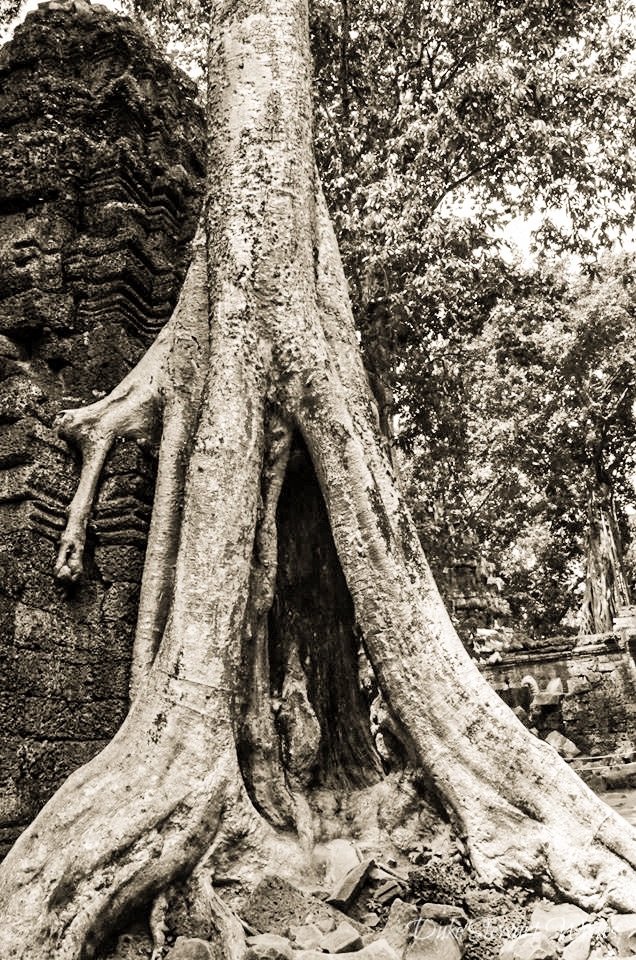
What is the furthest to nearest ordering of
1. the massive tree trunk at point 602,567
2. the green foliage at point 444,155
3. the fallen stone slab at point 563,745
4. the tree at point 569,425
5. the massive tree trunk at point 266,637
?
the massive tree trunk at point 602,567 → the tree at point 569,425 → the fallen stone slab at point 563,745 → the green foliage at point 444,155 → the massive tree trunk at point 266,637

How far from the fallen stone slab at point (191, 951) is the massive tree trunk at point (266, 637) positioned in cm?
6

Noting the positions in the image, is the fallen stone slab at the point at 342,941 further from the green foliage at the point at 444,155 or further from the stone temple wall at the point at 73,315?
the green foliage at the point at 444,155

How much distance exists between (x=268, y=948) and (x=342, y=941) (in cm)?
22

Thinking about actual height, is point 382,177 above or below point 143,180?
above

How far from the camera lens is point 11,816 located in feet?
8.68

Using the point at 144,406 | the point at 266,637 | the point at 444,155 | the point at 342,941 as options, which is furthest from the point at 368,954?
the point at 444,155

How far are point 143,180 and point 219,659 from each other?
2.26 meters

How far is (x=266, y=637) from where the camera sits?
10.1 ft

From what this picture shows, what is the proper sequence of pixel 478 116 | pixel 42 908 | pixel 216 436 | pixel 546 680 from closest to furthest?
1. pixel 42 908
2. pixel 216 436
3. pixel 478 116
4. pixel 546 680

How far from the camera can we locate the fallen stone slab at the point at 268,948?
2.21 m

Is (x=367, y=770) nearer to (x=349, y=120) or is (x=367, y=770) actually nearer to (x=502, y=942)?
(x=502, y=942)

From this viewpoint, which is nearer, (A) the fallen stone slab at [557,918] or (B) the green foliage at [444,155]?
(A) the fallen stone slab at [557,918]

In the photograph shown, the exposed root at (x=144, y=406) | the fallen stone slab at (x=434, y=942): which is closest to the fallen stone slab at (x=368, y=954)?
the fallen stone slab at (x=434, y=942)

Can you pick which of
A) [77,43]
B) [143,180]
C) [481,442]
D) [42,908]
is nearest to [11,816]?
[42,908]
